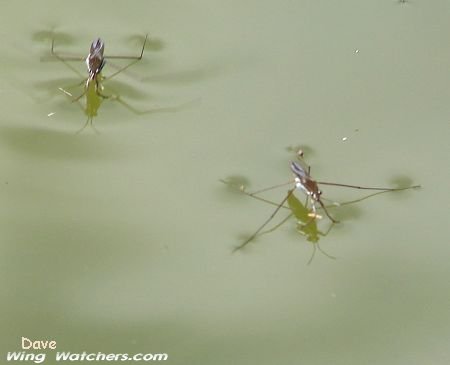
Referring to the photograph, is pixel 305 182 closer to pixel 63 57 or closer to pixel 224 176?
pixel 224 176

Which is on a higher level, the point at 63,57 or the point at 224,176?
the point at 63,57

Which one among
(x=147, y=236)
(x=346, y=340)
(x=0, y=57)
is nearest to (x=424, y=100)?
(x=346, y=340)

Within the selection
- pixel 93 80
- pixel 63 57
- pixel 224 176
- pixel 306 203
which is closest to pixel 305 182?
pixel 306 203

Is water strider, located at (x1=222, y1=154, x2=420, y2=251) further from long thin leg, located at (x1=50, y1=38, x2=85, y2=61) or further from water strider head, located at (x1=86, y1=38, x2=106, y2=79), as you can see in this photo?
long thin leg, located at (x1=50, y1=38, x2=85, y2=61)

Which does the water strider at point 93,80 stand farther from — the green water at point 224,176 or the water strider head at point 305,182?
the water strider head at point 305,182

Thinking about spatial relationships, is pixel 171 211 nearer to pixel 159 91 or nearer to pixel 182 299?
pixel 182 299

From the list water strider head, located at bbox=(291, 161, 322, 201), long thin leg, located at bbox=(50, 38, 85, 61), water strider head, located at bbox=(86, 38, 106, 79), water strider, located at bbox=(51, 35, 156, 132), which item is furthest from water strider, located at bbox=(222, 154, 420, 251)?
long thin leg, located at bbox=(50, 38, 85, 61)

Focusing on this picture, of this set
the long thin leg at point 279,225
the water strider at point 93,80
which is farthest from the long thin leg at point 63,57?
the long thin leg at point 279,225

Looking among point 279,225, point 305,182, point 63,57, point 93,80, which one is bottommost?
point 279,225
